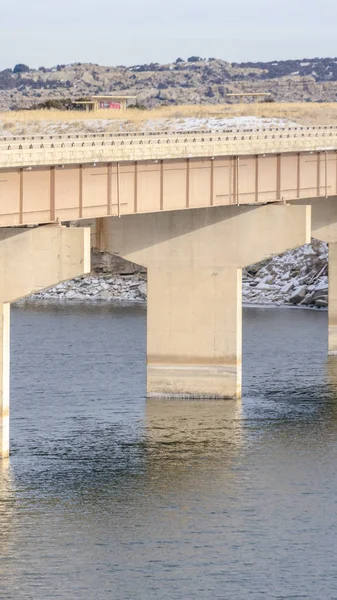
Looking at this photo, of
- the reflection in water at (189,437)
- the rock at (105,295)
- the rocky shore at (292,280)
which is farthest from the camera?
the rock at (105,295)

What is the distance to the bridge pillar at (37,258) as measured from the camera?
49625mm

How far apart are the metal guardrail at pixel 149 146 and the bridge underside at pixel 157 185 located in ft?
1.35

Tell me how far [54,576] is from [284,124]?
91.2 m

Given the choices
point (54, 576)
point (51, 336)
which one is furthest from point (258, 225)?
point (54, 576)

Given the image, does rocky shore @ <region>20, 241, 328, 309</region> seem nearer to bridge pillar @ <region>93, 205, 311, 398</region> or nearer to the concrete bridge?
the concrete bridge

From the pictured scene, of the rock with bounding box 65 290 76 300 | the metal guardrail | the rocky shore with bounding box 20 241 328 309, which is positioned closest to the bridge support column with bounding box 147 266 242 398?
the metal guardrail

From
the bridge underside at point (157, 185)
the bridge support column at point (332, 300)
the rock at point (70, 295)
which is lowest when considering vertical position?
the rock at point (70, 295)

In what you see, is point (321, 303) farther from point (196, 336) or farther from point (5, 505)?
point (5, 505)

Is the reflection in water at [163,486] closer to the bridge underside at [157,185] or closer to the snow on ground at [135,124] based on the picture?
the bridge underside at [157,185]

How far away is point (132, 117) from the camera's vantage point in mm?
128125

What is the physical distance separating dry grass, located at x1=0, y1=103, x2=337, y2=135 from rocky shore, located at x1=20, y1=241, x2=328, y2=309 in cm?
1707

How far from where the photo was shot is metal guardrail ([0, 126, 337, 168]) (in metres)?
49.3

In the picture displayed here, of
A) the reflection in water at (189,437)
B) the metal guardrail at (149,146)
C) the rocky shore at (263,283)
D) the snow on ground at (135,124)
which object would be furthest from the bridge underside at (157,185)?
the snow on ground at (135,124)

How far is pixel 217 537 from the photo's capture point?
41.5 metres
